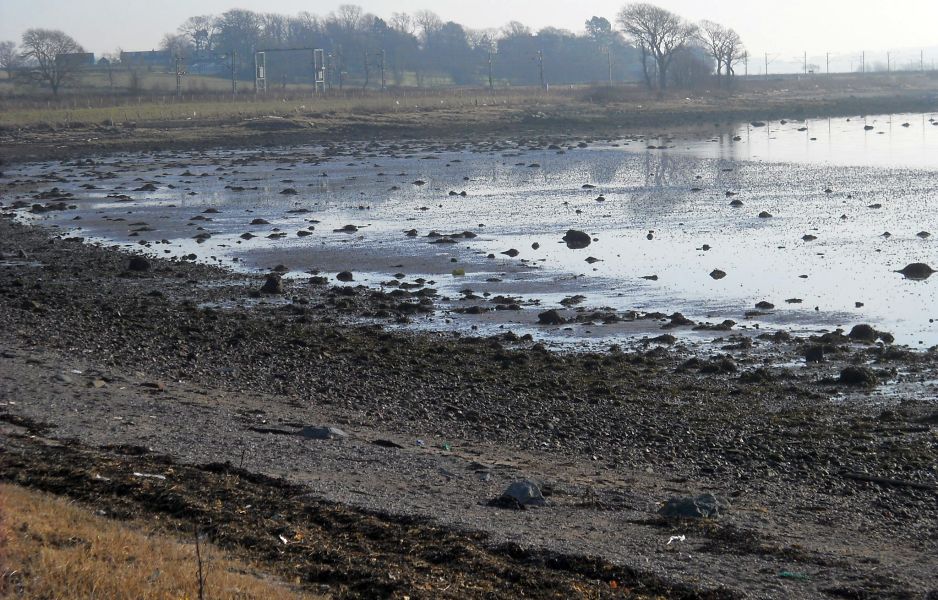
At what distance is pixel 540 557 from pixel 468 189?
110 ft

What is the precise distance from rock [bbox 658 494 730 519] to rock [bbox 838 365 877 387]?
211 inches

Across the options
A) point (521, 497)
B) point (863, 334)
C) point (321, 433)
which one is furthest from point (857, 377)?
point (321, 433)

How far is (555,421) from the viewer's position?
494 inches

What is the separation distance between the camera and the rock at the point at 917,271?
69.0ft

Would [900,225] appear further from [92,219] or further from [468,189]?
[92,219]

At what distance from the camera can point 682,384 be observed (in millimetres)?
14070

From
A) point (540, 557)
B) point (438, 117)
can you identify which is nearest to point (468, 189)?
point (540, 557)

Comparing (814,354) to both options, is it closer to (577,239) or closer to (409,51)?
(577,239)

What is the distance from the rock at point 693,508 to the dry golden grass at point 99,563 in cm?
367

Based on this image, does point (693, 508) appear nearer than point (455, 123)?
Yes

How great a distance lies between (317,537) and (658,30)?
12088 centimetres

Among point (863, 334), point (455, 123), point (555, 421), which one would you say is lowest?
point (555, 421)

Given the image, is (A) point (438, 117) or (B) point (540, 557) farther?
(A) point (438, 117)

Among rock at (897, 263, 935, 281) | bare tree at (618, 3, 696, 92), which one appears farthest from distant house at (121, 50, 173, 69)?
rock at (897, 263, 935, 281)
